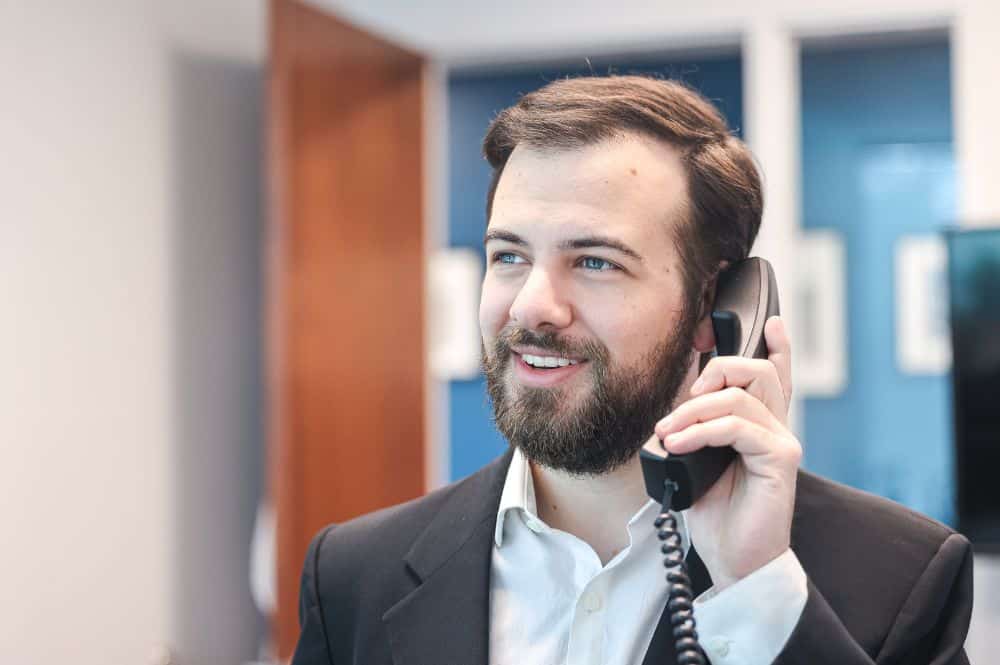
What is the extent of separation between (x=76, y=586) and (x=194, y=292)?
815 millimetres

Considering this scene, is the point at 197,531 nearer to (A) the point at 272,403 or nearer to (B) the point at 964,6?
(A) the point at 272,403

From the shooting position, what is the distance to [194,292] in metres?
3.11

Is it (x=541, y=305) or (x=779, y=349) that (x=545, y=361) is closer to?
(x=541, y=305)

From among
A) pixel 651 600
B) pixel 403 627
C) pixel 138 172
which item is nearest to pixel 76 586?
pixel 138 172

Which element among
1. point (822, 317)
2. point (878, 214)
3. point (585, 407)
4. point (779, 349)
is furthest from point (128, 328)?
point (878, 214)

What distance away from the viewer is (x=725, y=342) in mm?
1387

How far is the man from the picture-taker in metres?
1.21

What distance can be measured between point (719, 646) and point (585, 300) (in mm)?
398

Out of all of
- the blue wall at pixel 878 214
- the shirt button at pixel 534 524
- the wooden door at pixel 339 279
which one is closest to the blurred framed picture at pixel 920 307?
the blue wall at pixel 878 214

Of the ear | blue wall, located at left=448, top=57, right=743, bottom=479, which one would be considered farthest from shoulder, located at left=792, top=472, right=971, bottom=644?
blue wall, located at left=448, top=57, right=743, bottom=479

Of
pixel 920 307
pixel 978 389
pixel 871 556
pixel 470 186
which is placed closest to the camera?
pixel 871 556

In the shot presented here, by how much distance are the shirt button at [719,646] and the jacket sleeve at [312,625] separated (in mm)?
513

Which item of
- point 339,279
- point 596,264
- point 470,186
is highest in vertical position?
point 470,186

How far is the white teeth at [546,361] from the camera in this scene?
1.35 meters
